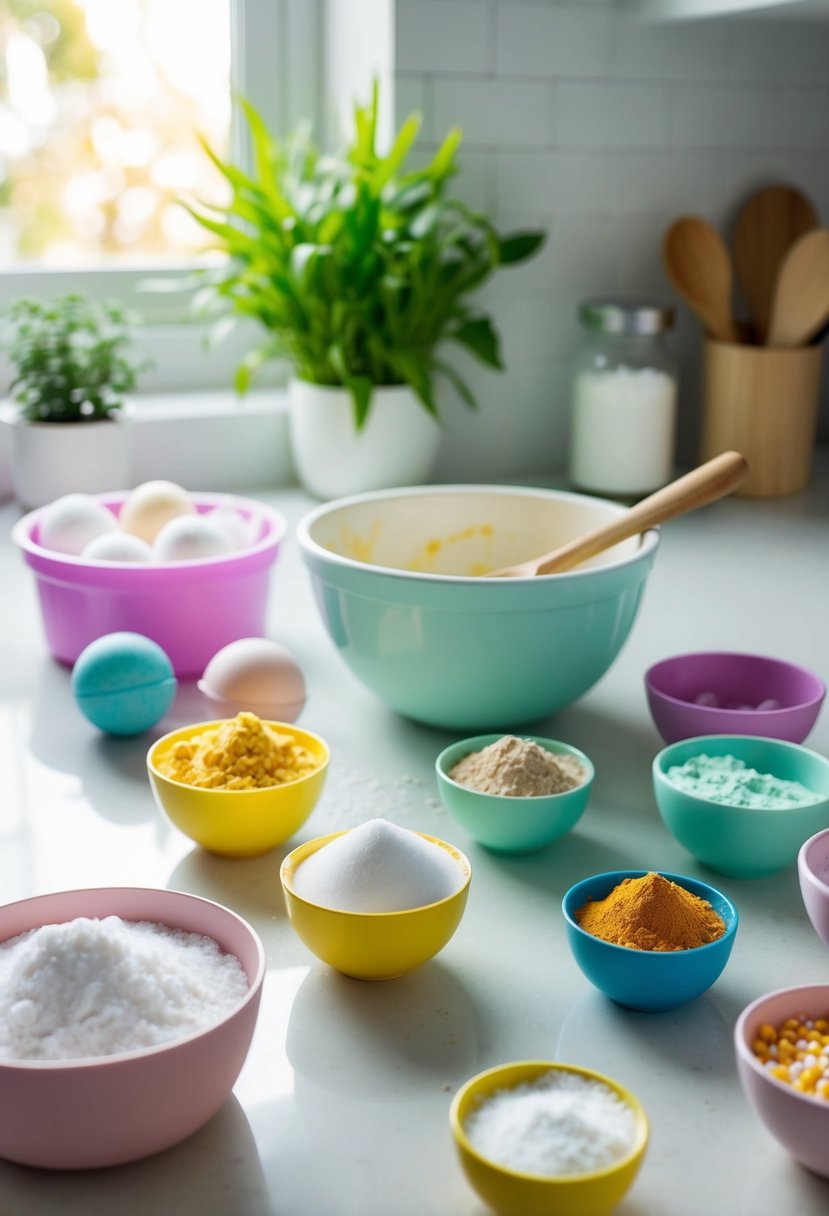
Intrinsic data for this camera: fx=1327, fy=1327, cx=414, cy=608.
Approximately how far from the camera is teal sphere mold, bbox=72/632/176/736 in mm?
1002

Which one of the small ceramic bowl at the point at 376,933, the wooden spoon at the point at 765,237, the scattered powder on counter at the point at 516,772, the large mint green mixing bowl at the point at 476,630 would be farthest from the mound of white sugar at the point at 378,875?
the wooden spoon at the point at 765,237

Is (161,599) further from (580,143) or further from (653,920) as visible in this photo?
(580,143)

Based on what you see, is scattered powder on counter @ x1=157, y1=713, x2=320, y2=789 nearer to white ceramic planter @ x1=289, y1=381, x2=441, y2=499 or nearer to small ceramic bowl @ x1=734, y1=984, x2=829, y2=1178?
small ceramic bowl @ x1=734, y1=984, x2=829, y2=1178

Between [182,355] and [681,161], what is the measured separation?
755 mm

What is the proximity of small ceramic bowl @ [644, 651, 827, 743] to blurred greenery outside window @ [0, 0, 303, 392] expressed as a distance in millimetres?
1046

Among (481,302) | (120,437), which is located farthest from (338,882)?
(481,302)

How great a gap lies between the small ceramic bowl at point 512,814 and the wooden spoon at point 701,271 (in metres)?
1.13

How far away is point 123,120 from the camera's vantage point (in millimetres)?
1905

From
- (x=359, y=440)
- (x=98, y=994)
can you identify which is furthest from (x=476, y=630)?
(x=359, y=440)

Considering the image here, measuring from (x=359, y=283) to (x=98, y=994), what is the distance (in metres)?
1.14

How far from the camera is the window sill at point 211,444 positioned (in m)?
1.73

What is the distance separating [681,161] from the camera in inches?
73.4

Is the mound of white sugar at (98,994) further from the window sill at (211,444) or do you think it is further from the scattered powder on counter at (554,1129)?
the window sill at (211,444)

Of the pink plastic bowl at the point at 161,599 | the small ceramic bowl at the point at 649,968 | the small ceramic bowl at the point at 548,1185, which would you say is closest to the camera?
the small ceramic bowl at the point at 548,1185
